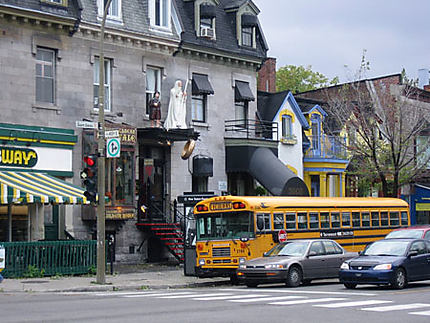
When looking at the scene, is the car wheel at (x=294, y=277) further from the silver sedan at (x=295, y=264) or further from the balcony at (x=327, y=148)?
the balcony at (x=327, y=148)

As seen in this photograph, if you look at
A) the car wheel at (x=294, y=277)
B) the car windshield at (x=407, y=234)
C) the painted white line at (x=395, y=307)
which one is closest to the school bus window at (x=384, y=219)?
the car windshield at (x=407, y=234)

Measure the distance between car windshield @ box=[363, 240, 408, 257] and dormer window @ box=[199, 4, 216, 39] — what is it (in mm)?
15753

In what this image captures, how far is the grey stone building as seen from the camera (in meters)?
28.1

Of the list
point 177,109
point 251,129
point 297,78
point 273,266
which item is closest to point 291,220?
point 273,266

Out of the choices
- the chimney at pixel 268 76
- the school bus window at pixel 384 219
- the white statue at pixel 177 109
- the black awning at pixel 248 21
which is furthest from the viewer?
the chimney at pixel 268 76

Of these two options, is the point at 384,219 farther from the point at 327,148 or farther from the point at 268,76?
the point at 268,76

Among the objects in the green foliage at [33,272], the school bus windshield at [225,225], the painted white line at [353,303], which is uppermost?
the school bus windshield at [225,225]

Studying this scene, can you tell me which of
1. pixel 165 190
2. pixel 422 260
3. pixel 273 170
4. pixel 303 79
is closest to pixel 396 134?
pixel 273 170

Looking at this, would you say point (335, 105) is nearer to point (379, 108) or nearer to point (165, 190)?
point (379, 108)

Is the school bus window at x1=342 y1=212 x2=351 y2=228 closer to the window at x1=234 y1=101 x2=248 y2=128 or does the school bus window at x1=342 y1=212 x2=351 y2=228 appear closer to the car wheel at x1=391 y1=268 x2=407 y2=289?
the car wheel at x1=391 y1=268 x2=407 y2=289

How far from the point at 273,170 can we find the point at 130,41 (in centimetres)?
893

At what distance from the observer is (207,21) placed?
35.7m

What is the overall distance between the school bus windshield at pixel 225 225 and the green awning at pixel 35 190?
3869 millimetres

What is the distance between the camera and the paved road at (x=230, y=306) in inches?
549
